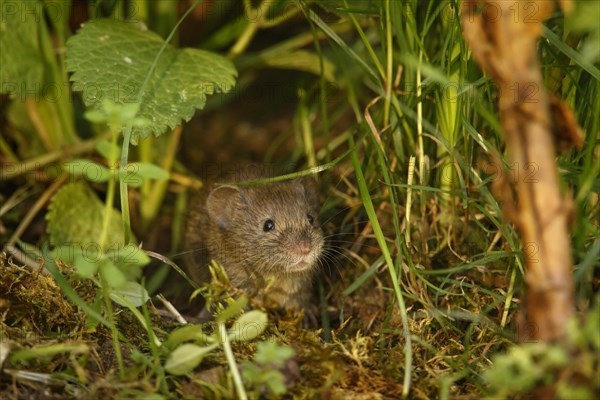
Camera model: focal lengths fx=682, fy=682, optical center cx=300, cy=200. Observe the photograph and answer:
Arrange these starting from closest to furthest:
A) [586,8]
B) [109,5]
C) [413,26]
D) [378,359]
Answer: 1. [586,8]
2. [378,359]
3. [413,26]
4. [109,5]

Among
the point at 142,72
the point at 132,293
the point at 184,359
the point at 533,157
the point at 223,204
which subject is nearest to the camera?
the point at 533,157

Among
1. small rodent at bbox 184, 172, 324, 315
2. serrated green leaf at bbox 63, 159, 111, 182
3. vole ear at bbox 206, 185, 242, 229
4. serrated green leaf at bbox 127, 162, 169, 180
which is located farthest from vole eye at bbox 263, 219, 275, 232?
serrated green leaf at bbox 63, 159, 111, 182

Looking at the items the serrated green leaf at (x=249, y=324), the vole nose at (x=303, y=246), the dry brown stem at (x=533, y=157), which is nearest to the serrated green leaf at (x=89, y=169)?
the serrated green leaf at (x=249, y=324)

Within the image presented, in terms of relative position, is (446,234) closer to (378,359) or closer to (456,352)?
(456,352)

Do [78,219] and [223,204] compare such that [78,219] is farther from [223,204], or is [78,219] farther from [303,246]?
[303,246]

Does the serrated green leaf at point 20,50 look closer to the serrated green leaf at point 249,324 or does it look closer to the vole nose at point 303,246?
the vole nose at point 303,246

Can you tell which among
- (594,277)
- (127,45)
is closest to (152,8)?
(127,45)

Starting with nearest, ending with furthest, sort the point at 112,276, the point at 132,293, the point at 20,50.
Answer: the point at 112,276
the point at 132,293
the point at 20,50

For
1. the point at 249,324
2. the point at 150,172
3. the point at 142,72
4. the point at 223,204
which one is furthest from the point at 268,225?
the point at 150,172
